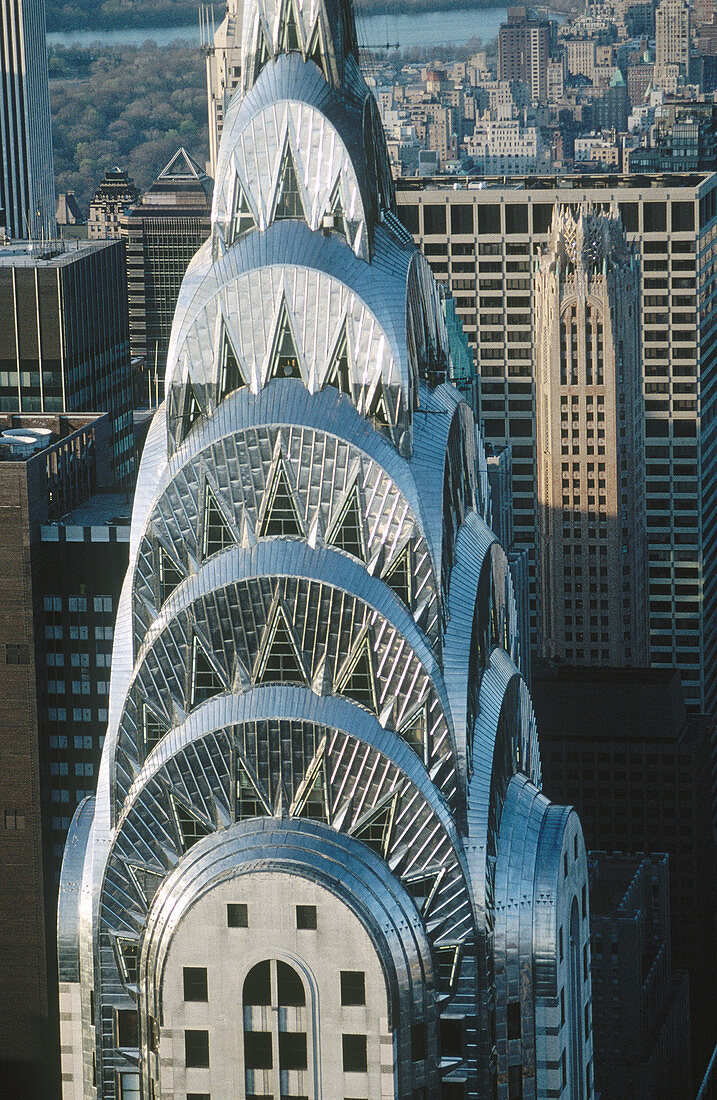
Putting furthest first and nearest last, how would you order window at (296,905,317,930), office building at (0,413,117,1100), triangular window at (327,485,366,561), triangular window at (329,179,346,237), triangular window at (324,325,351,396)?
1. office building at (0,413,117,1100)
2. triangular window at (329,179,346,237)
3. triangular window at (324,325,351,396)
4. triangular window at (327,485,366,561)
5. window at (296,905,317,930)

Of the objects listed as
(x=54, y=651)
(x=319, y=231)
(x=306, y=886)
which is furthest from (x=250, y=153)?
(x=54, y=651)

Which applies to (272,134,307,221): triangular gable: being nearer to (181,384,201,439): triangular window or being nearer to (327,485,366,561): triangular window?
(181,384,201,439): triangular window

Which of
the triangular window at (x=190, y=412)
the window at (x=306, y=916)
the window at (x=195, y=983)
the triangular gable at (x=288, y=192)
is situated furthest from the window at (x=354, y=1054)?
the triangular gable at (x=288, y=192)

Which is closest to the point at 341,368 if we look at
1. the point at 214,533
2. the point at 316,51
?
the point at 214,533

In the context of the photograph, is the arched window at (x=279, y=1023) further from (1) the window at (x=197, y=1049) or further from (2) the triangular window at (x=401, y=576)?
A: (2) the triangular window at (x=401, y=576)

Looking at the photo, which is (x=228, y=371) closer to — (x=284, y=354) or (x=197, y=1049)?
(x=284, y=354)

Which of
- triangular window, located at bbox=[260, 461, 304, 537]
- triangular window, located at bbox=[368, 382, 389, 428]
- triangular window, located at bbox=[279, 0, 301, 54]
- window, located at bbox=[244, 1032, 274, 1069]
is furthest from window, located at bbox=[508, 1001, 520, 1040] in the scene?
triangular window, located at bbox=[279, 0, 301, 54]
